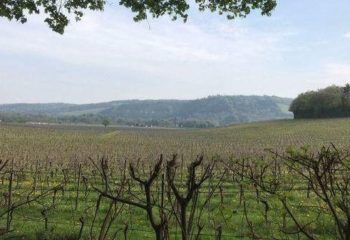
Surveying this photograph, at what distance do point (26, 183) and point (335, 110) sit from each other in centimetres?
11033

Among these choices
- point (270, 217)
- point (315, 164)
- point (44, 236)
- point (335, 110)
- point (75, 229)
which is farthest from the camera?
point (335, 110)

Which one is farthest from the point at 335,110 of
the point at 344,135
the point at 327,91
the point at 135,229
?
the point at 135,229

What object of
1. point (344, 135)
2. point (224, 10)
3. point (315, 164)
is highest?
point (224, 10)

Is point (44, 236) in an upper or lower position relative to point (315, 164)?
lower

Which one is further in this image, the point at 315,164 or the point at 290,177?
the point at 290,177

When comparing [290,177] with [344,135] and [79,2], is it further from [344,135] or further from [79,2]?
[344,135]

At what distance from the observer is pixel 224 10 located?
41.4ft

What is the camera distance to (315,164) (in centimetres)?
381

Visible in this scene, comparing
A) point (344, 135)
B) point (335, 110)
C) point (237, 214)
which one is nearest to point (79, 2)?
point (237, 214)

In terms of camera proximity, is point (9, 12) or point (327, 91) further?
point (327, 91)

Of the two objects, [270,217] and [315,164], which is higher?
[315,164]

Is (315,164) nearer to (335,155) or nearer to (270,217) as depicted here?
(335,155)

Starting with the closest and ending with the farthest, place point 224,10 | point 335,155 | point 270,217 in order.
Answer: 1. point 335,155
2. point 224,10
3. point 270,217

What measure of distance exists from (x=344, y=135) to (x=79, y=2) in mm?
76609
